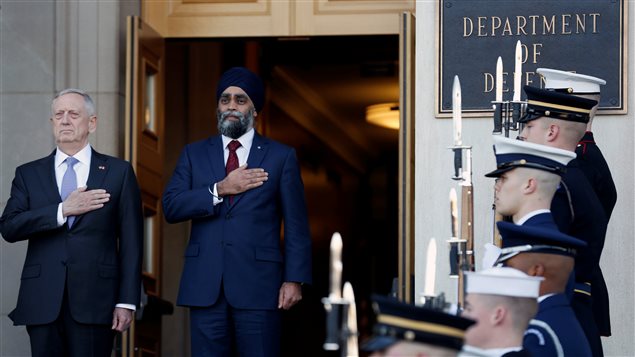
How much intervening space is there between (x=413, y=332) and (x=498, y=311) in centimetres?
95

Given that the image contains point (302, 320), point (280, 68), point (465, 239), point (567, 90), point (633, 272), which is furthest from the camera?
point (302, 320)

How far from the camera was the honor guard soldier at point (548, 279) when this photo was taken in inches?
239

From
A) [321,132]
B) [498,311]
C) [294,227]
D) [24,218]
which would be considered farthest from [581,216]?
[321,132]

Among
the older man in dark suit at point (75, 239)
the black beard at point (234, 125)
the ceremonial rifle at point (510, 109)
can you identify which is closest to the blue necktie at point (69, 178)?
the older man in dark suit at point (75, 239)

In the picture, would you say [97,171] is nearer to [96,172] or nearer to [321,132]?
[96,172]

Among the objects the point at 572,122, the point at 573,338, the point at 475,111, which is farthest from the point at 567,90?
the point at 573,338

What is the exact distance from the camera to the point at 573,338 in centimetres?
610

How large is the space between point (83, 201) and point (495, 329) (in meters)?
3.47

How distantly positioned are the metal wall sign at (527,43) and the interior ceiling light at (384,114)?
925 cm

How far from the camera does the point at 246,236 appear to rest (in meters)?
8.61

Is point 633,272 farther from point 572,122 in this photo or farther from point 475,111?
point 572,122

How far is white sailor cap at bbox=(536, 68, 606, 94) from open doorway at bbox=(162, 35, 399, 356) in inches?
114

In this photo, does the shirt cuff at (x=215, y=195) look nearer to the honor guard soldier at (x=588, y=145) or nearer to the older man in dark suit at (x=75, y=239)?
the older man in dark suit at (x=75, y=239)

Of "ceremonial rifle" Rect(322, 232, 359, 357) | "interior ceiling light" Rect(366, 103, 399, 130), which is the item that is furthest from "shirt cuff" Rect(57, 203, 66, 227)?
"interior ceiling light" Rect(366, 103, 399, 130)
